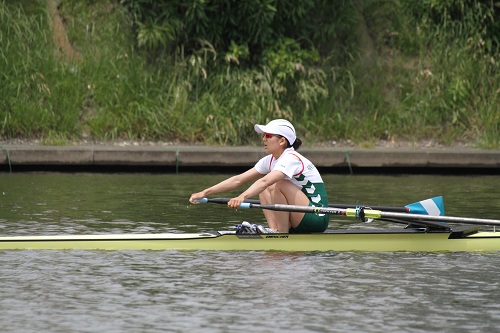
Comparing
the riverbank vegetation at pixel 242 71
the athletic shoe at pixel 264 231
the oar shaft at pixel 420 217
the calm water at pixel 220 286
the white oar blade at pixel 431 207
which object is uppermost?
the riverbank vegetation at pixel 242 71

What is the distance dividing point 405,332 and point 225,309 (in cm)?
129

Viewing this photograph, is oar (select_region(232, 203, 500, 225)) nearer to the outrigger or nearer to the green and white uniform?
the outrigger

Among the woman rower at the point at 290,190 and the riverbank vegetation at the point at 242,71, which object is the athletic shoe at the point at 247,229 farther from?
the riverbank vegetation at the point at 242,71

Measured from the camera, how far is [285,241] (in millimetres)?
10227

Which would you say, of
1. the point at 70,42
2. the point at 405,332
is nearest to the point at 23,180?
the point at 70,42

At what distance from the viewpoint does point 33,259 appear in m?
9.70

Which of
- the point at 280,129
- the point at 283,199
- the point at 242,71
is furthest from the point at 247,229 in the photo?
the point at 242,71

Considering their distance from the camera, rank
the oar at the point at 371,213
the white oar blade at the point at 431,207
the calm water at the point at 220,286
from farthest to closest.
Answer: the white oar blade at the point at 431,207 < the oar at the point at 371,213 < the calm water at the point at 220,286

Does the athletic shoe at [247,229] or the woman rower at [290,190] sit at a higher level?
the woman rower at [290,190]

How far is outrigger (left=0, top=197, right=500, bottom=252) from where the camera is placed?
10.1m

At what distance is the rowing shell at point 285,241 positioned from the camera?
398 inches

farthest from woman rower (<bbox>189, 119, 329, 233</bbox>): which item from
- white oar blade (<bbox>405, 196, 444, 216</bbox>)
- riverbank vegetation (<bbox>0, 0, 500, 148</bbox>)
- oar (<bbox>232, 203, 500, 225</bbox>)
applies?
riverbank vegetation (<bbox>0, 0, 500, 148</bbox>)

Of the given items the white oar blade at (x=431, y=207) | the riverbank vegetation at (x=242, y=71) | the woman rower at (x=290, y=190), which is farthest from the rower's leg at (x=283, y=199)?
the riverbank vegetation at (x=242, y=71)

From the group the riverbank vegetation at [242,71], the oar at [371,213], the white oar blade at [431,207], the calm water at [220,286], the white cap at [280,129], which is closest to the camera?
the calm water at [220,286]
